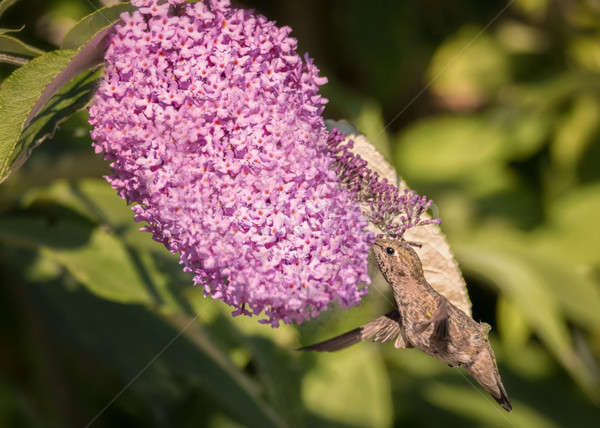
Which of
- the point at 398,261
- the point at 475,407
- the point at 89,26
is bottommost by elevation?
the point at 475,407

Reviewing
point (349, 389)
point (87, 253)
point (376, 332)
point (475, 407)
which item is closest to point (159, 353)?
point (87, 253)

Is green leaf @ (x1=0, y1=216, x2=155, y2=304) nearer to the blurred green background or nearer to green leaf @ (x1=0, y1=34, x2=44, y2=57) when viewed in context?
the blurred green background

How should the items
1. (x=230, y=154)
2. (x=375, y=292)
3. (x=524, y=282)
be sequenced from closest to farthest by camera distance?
(x=230, y=154) → (x=375, y=292) → (x=524, y=282)

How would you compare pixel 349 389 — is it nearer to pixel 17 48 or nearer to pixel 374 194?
pixel 374 194

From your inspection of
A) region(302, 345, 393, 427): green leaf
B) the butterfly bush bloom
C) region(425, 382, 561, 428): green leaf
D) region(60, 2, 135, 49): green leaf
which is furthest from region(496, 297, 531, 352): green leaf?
region(60, 2, 135, 49): green leaf

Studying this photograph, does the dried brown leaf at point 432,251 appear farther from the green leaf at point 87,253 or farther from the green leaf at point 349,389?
the green leaf at point 349,389

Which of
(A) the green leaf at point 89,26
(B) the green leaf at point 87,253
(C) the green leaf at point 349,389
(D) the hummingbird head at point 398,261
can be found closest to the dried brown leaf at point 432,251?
(D) the hummingbird head at point 398,261
